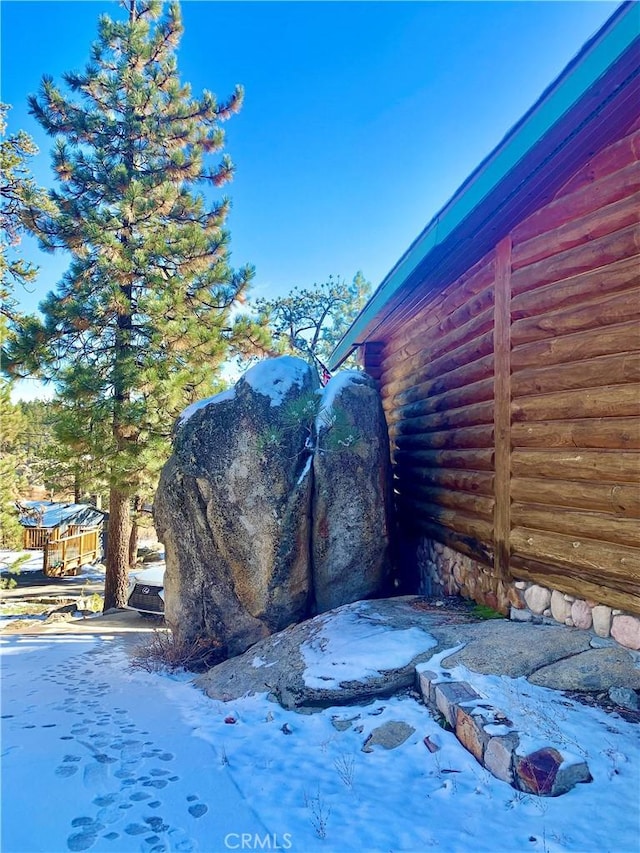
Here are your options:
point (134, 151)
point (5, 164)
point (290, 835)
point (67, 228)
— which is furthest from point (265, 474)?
point (5, 164)

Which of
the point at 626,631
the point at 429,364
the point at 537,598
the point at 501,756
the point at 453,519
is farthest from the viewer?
the point at 429,364

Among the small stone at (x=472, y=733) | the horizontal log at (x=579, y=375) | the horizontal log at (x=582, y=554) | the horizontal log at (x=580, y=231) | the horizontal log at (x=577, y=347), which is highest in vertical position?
the horizontal log at (x=580, y=231)

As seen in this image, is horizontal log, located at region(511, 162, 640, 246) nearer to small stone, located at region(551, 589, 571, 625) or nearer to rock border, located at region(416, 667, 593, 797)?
small stone, located at region(551, 589, 571, 625)

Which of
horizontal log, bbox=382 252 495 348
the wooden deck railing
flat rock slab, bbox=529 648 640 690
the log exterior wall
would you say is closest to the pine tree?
horizontal log, bbox=382 252 495 348

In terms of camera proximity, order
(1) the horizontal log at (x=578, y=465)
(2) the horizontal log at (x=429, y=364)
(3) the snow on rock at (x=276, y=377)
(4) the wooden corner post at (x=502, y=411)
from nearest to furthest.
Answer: (1) the horizontal log at (x=578, y=465)
(4) the wooden corner post at (x=502, y=411)
(2) the horizontal log at (x=429, y=364)
(3) the snow on rock at (x=276, y=377)

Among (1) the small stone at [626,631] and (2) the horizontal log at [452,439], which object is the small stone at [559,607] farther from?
(2) the horizontal log at [452,439]

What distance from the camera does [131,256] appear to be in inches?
387

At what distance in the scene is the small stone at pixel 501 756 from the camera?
229cm

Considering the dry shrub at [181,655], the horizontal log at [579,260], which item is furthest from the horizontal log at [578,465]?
the dry shrub at [181,655]

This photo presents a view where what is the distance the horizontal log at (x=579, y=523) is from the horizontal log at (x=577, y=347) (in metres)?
1.13

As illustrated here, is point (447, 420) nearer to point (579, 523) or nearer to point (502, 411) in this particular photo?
point (502, 411)

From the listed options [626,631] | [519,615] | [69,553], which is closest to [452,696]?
[626,631]

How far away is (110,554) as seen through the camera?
10656mm

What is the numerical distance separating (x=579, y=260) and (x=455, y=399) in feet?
7.09
